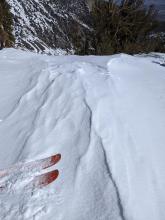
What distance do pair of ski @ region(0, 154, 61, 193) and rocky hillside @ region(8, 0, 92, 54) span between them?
1154 inches

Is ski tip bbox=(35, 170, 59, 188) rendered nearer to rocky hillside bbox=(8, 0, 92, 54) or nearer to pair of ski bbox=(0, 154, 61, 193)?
pair of ski bbox=(0, 154, 61, 193)

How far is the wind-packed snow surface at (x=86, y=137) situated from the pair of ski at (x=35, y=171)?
0.09 ft

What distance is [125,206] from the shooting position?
6.09 ft

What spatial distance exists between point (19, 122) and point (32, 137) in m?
0.32

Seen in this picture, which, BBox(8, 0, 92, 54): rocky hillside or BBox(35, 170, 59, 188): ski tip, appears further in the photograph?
BBox(8, 0, 92, 54): rocky hillside

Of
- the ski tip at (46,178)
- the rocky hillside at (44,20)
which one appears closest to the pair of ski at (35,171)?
the ski tip at (46,178)

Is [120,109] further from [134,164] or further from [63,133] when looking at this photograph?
[134,164]

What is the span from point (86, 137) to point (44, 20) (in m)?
37.9

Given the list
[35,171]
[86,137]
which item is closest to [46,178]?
[35,171]

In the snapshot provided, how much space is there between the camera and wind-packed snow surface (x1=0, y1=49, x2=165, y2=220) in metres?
1.90

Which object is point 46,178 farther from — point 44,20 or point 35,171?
point 44,20

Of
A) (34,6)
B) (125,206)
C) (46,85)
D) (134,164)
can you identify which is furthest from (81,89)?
(34,6)

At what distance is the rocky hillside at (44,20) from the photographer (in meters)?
32.9

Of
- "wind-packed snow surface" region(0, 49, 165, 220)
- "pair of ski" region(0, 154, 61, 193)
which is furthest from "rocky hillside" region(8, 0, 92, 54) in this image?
"pair of ski" region(0, 154, 61, 193)
